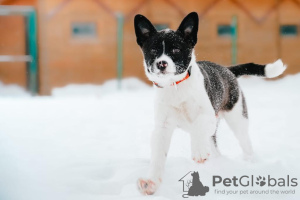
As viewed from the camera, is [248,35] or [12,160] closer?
[12,160]

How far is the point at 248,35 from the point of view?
4941mm

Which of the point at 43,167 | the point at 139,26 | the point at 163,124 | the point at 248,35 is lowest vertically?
the point at 43,167

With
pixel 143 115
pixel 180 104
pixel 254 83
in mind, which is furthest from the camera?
pixel 254 83

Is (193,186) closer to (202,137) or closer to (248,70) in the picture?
(202,137)

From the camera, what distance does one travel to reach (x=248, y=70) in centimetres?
188

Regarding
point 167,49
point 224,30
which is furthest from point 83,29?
point 167,49

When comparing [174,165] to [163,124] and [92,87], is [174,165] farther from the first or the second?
[92,87]

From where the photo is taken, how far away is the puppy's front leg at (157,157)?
1.32 m

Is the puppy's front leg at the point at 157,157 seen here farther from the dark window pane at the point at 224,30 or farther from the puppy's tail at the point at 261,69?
the dark window pane at the point at 224,30

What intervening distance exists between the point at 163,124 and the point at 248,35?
377 centimetres

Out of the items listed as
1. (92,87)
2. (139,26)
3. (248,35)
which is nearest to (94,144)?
(139,26)

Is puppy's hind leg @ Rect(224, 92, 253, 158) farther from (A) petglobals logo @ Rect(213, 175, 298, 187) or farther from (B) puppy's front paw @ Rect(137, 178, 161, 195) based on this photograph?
(B) puppy's front paw @ Rect(137, 178, 161, 195)

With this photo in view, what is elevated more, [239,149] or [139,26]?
[139,26]

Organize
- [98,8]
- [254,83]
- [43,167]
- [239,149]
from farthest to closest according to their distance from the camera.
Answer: [98,8] < [254,83] < [239,149] < [43,167]
